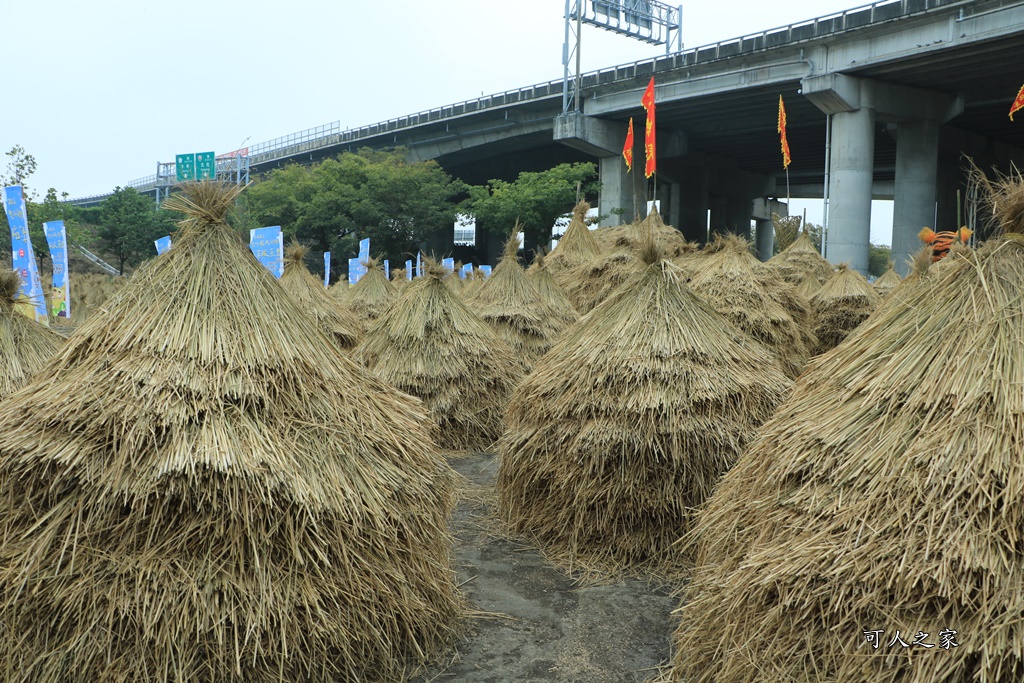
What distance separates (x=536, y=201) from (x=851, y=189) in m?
11.2

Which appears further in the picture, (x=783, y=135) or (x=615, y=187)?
(x=615, y=187)

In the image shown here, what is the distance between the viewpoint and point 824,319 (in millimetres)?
11812

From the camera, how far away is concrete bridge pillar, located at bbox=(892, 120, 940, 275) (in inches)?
977

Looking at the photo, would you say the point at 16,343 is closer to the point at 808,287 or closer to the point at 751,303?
the point at 751,303

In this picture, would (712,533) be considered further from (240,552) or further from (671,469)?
(240,552)

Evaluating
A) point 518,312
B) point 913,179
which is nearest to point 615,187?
point 913,179

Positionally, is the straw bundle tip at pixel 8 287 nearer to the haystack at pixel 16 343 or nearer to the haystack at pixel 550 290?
the haystack at pixel 16 343

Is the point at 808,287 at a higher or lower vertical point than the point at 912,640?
higher

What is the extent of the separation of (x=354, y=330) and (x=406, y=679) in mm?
8251

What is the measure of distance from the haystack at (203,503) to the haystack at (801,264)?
11.2 meters

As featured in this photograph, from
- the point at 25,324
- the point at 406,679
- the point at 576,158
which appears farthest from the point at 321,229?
the point at 406,679

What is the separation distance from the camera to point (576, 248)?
13.8 metres

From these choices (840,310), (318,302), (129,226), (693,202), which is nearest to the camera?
(318,302)

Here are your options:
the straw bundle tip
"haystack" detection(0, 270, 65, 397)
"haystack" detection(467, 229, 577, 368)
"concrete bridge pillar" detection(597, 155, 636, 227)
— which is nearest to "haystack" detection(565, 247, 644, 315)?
"haystack" detection(467, 229, 577, 368)
